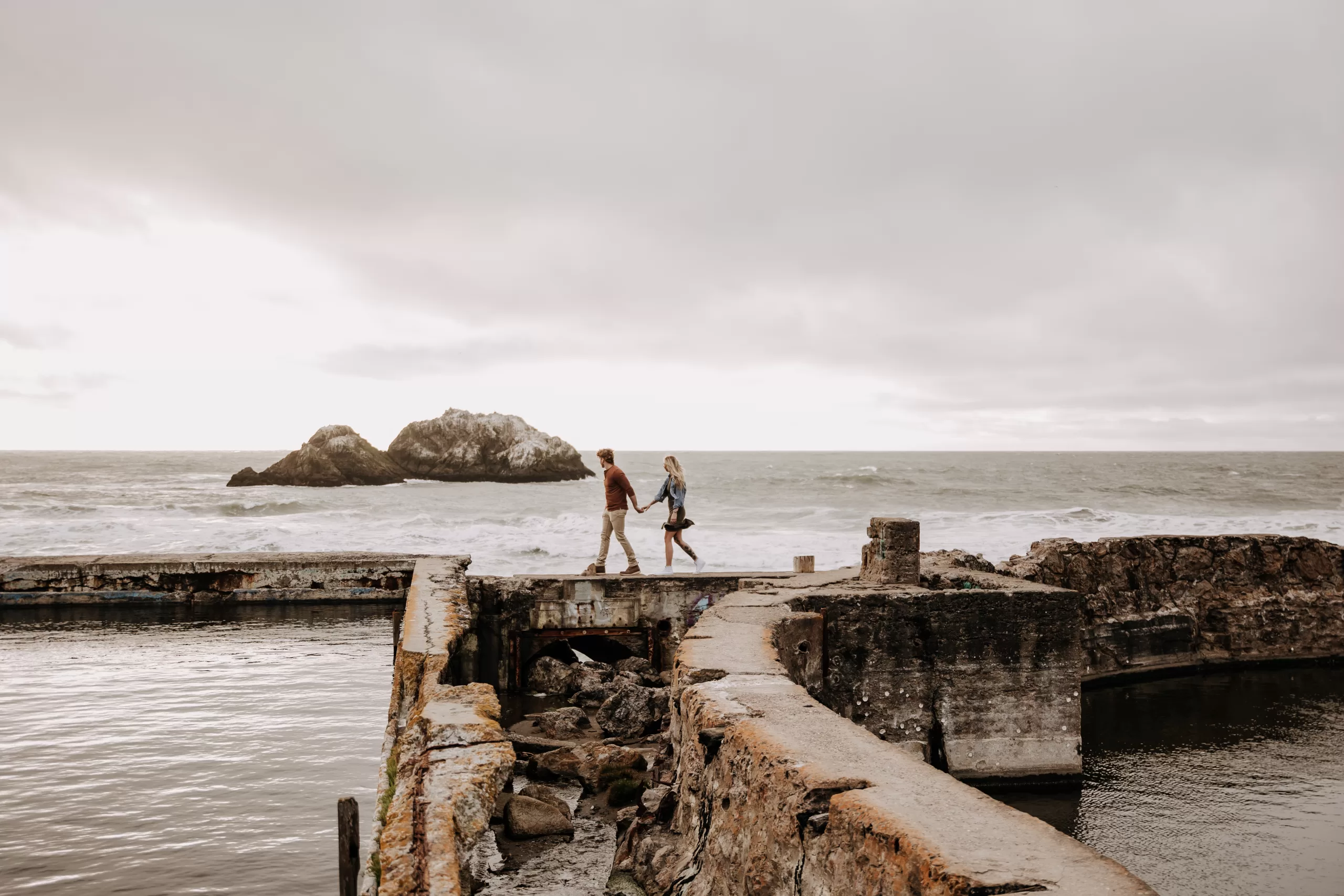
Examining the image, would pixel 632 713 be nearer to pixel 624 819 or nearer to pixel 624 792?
pixel 624 792

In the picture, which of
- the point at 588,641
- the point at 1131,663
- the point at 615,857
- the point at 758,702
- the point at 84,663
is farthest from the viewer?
the point at 1131,663

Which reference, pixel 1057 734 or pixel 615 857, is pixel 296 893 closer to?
pixel 615 857

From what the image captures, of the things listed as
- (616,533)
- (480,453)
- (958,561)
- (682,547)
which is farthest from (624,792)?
(480,453)

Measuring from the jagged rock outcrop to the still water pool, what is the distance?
39.3 metres

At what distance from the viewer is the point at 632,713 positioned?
7.60 m

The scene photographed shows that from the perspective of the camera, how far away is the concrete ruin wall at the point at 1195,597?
11.5m

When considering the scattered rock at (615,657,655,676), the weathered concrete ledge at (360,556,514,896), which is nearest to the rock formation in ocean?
the scattered rock at (615,657,655,676)

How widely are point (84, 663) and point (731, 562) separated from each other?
→ 42.8ft

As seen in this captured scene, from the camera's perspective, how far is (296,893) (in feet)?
16.0

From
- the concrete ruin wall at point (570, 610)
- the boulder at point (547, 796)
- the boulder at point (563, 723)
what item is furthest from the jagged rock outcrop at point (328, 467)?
the boulder at point (547, 796)

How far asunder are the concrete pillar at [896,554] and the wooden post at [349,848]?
189 inches

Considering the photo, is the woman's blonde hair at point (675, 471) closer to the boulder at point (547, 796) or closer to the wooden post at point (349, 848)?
the boulder at point (547, 796)

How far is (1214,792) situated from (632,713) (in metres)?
4.91

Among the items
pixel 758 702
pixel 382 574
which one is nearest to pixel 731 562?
pixel 382 574
